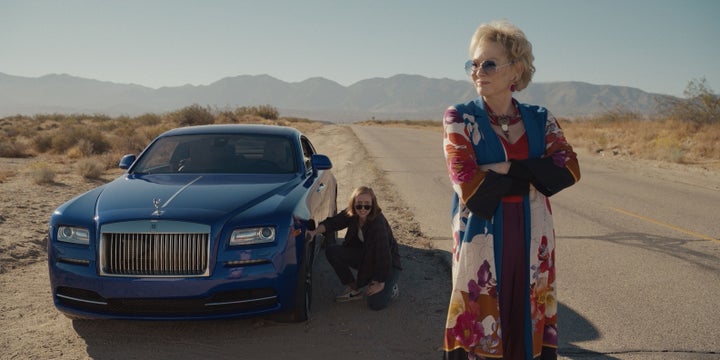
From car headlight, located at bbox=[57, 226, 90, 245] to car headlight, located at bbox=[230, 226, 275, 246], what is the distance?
41.3 inches

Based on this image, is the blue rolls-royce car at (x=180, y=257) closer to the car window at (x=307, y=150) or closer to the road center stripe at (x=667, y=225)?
the car window at (x=307, y=150)

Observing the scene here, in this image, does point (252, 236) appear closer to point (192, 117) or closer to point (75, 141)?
point (75, 141)

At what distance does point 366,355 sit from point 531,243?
1.79 metres

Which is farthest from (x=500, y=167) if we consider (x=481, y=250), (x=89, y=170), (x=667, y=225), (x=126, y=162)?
(x=89, y=170)

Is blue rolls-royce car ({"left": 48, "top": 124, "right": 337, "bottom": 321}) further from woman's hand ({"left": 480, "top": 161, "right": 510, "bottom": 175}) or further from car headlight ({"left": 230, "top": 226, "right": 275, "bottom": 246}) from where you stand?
woman's hand ({"left": 480, "top": 161, "right": 510, "bottom": 175})

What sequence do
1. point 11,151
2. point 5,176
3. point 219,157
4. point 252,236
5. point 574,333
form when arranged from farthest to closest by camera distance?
point 11,151
point 5,176
point 219,157
point 574,333
point 252,236

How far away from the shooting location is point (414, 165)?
17.5m

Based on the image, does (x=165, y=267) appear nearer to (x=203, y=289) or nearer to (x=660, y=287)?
(x=203, y=289)

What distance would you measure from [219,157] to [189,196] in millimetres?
1342

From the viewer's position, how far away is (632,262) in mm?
6797

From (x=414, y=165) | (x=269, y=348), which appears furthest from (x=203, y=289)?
(x=414, y=165)

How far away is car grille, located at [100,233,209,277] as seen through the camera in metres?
4.25

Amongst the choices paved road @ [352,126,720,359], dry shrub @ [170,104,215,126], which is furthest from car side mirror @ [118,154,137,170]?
dry shrub @ [170,104,215,126]

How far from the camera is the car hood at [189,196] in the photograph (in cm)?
439
